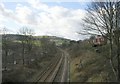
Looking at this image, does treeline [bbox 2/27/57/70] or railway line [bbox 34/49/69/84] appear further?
treeline [bbox 2/27/57/70]

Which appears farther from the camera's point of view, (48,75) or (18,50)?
(18,50)

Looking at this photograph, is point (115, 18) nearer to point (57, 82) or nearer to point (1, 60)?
point (57, 82)

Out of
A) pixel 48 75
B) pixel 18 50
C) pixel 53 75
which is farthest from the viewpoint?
pixel 18 50

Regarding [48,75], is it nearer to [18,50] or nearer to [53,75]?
[53,75]

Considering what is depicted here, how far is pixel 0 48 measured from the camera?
4828 cm

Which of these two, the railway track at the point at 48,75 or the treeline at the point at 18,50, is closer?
the railway track at the point at 48,75

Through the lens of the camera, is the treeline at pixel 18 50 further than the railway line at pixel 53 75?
Yes

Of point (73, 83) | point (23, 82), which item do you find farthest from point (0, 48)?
point (73, 83)

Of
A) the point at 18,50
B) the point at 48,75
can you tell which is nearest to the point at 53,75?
Answer: the point at 48,75

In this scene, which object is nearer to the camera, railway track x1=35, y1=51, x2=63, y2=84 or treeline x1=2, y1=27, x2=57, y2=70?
railway track x1=35, y1=51, x2=63, y2=84

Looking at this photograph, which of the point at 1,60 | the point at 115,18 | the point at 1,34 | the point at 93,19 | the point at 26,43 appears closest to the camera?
the point at 115,18

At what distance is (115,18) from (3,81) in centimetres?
1575

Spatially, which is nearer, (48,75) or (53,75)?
(48,75)

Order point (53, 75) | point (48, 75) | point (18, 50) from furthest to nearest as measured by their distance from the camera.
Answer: point (18, 50) < point (53, 75) < point (48, 75)
